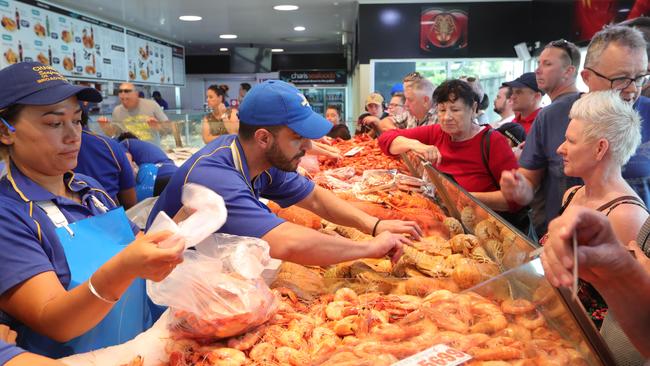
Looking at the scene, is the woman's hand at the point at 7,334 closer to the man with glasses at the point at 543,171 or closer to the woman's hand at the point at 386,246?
the woman's hand at the point at 386,246

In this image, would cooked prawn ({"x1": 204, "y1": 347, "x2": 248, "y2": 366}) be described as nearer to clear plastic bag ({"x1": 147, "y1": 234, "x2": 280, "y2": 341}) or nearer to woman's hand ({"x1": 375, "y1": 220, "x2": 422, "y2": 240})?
clear plastic bag ({"x1": 147, "y1": 234, "x2": 280, "y2": 341})

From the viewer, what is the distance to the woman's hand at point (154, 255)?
1.25 meters

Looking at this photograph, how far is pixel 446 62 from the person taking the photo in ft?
31.0

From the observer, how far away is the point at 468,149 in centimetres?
335

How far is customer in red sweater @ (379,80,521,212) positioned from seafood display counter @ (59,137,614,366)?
1184 millimetres

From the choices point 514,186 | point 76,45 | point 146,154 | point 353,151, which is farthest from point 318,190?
point 76,45

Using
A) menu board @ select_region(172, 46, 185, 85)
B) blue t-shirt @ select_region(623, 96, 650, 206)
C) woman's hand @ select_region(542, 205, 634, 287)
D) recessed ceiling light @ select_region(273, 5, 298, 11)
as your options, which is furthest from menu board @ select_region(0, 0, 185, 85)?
woman's hand @ select_region(542, 205, 634, 287)

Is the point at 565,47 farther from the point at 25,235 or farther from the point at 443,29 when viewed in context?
the point at 443,29

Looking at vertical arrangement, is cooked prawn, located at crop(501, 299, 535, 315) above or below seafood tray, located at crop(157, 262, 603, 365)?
above

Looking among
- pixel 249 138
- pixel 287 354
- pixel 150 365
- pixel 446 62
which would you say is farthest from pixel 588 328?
pixel 446 62

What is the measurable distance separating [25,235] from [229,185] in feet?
2.25

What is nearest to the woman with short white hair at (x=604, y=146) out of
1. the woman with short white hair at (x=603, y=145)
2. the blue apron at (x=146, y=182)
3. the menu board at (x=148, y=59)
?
the woman with short white hair at (x=603, y=145)

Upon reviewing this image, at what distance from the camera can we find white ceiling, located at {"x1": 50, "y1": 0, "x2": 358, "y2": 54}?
7902mm

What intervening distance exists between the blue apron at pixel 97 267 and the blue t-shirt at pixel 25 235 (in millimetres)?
26
